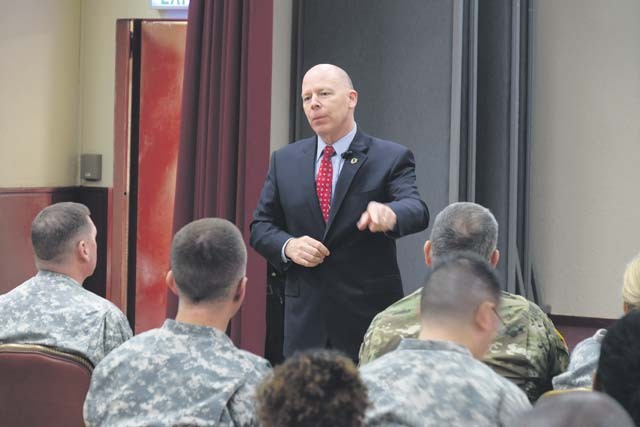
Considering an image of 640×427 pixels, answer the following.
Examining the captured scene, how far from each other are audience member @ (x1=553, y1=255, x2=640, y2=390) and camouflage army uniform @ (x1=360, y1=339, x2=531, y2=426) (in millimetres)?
500

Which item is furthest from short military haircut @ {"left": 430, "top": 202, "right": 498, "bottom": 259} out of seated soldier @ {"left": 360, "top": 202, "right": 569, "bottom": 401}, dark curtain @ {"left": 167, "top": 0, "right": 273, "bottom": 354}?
dark curtain @ {"left": 167, "top": 0, "right": 273, "bottom": 354}

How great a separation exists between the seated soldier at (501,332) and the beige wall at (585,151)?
414cm

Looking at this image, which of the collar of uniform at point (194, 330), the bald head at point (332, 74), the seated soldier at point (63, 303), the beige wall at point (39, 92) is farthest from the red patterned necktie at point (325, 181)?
the beige wall at point (39, 92)

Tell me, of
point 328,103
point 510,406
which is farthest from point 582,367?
point 328,103

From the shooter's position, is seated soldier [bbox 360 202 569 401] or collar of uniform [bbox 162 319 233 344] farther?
seated soldier [bbox 360 202 569 401]

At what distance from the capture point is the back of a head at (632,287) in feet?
6.98

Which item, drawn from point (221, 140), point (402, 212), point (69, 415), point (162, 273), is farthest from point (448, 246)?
point (162, 273)

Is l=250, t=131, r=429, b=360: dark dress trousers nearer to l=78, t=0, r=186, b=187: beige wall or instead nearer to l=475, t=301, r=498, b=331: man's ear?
l=475, t=301, r=498, b=331: man's ear

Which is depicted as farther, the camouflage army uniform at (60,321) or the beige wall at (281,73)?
the beige wall at (281,73)

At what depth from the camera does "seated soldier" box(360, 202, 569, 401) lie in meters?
2.16

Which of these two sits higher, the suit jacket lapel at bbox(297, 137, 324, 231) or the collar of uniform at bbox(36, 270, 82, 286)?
the suit jacket lapel at bbox(297, 137, 324, 231)

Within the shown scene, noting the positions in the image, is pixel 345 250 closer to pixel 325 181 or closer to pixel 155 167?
pixel 325 181

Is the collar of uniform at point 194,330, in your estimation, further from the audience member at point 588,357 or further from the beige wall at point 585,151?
the beige wall at point 585,151

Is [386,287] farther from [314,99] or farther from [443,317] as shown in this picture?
[443,317]
